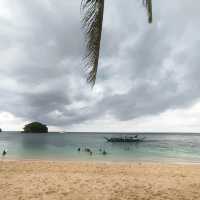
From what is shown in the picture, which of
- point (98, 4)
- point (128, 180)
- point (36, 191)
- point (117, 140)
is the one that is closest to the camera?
point (98, 4)

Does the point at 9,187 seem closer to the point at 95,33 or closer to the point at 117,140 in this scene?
the point at 95,33

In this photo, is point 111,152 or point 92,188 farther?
point 111,152

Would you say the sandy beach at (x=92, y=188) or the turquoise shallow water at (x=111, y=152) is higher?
the turquoise shallow water at (x=111, y=152)

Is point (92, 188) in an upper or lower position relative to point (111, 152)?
lower

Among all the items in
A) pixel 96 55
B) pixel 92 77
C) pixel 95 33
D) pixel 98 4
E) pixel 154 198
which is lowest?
pixel 154 198

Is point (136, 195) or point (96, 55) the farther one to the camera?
point (136, 195)

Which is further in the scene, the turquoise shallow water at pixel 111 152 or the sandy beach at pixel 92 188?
the turquoise shallow water at pixel 111 152

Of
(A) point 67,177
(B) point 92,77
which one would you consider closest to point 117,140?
(A) point 67,177

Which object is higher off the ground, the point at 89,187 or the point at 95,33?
the point at 95,33

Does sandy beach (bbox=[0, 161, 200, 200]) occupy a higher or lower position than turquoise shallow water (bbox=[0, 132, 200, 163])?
lower

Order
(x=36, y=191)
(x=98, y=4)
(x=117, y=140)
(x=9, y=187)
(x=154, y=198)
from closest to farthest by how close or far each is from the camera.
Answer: (x=98, y=4), (x=154, y=198), (x=36, y=191), (x=9, y=187), (x=117, y=140)

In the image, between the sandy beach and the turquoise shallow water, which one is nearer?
the sandy beach

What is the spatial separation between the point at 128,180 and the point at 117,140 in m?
59.5

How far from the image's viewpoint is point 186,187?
10.5 m
